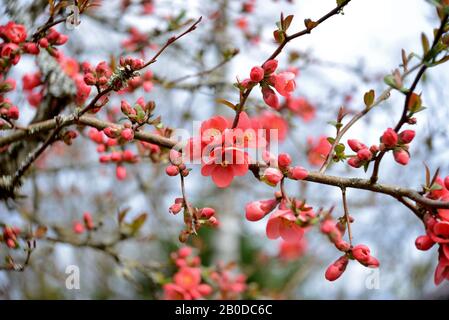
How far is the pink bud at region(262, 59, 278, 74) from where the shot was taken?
1306 mm

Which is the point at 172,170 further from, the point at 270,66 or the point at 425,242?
the point at 425,242

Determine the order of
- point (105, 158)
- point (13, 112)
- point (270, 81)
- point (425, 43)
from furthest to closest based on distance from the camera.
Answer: point (105, 158) < point (13, 112) < point (270, 81) < point (425, 43)

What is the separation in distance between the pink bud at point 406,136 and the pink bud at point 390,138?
26 mm

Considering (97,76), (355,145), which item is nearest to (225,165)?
(355,145)

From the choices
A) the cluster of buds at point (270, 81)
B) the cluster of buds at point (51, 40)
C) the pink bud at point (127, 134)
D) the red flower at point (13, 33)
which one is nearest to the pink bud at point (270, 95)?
the cluster of buds at point (270, 81)

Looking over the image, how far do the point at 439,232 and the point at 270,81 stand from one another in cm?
55

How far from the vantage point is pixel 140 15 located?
314cm

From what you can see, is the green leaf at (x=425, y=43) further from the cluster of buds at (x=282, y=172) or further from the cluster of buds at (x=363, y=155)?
the cluster of buds at (x=282, y=172)

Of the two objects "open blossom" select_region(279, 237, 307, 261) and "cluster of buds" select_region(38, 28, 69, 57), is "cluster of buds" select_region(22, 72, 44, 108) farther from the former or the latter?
"open blossom" select_region(279, 237, 307, 261)

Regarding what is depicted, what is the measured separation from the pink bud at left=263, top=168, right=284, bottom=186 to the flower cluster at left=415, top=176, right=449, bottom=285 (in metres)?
0.36

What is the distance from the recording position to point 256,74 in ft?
4.17

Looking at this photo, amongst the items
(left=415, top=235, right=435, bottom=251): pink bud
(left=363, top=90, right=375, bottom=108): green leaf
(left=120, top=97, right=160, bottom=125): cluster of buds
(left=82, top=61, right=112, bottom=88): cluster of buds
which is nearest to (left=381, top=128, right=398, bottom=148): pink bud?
(left=363, top=90, right=375, bottom=108): green leaf

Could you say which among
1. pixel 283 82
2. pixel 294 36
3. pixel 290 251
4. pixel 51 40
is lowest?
Answer: pixel 290 251
